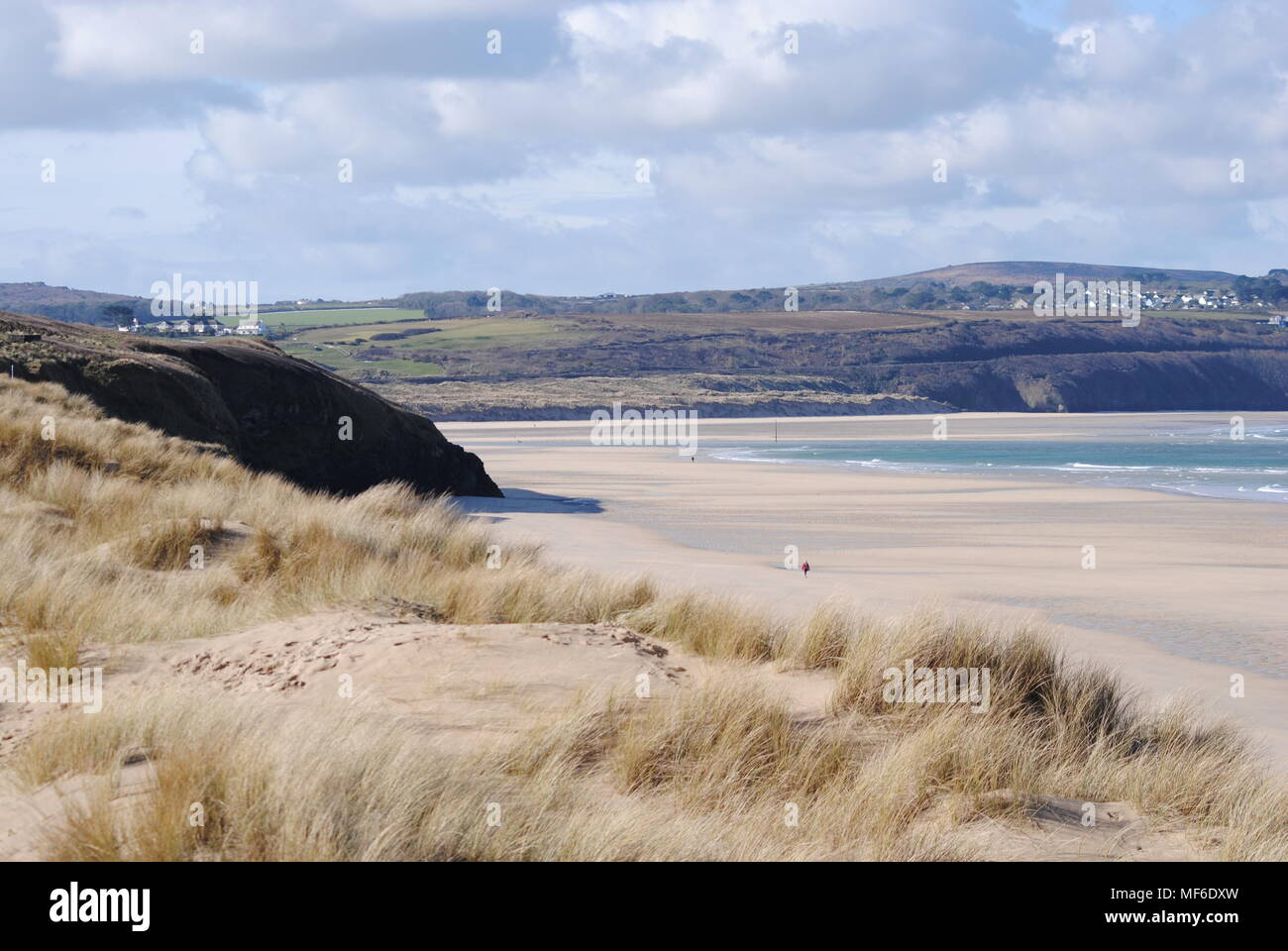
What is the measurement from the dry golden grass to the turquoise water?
2483cm

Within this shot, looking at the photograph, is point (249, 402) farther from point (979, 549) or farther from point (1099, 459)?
point (1099, 459)

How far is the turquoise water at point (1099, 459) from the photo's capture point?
3350cm

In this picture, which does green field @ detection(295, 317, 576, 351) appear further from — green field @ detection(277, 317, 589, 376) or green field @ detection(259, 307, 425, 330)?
green field @ detection(259, 307, 425, 330)

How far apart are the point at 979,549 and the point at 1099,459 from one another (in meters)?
27.5

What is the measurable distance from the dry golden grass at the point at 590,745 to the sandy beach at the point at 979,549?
5.15 ft

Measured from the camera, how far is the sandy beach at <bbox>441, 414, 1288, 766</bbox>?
11.4 m

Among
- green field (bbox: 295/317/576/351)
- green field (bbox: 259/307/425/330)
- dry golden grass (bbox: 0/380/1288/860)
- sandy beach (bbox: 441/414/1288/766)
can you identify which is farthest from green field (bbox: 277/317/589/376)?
dry golden grass (bbox: 0/380/1288/860)

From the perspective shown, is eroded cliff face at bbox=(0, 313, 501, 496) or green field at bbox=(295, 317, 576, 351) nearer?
eroded cliff face at bbox=(0, 313, 501, 496)

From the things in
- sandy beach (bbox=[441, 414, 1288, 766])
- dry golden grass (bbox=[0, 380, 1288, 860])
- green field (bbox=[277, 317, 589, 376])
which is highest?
green field (bbox=[277, 317, 589, 376])

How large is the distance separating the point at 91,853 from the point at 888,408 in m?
98.0

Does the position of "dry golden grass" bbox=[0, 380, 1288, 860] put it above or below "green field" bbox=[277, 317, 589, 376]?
below

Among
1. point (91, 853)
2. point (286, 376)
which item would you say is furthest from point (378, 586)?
point (286, 376)

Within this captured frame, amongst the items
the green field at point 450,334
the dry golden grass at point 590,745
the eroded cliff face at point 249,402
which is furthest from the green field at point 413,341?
the dry golden grass at point 590,745
